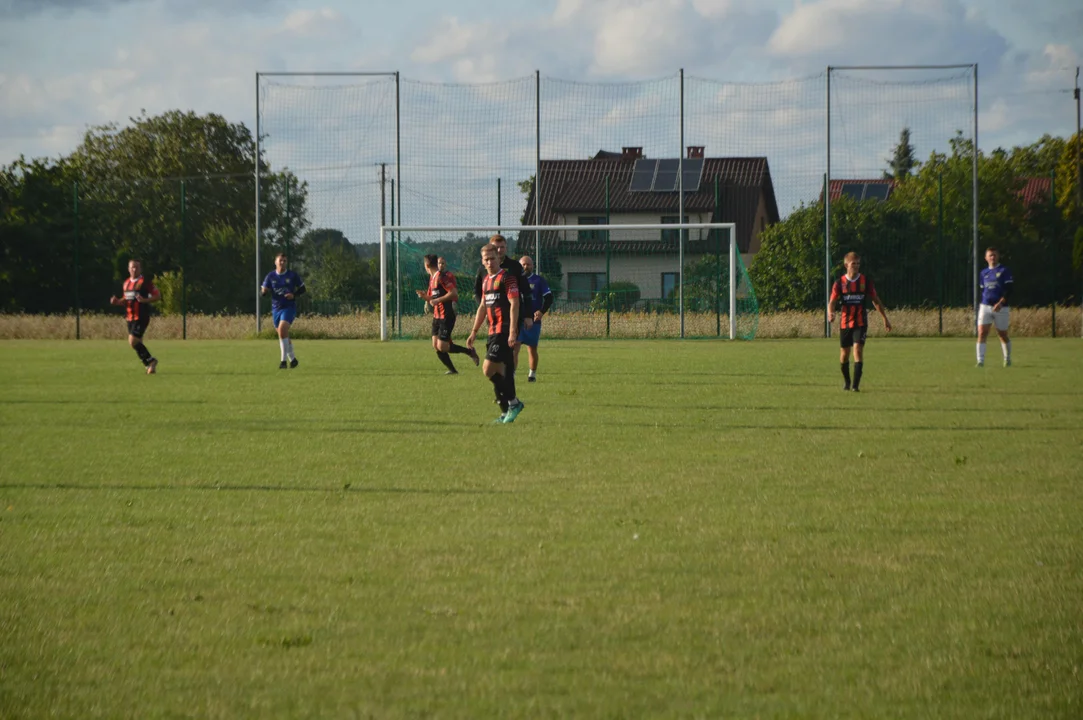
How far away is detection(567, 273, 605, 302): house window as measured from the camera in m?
35.3

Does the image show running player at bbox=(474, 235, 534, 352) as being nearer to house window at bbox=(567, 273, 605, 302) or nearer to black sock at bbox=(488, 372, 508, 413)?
black sock at bbox=(488, 372, 508, 413)

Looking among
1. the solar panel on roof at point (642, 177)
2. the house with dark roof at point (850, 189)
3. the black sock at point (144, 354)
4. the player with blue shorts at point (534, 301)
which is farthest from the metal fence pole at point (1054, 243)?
the black sock at point (144, 354)

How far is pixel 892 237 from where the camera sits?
37531 mm

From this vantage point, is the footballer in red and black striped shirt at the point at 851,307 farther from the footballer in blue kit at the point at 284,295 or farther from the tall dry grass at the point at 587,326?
the tall dry grass at the point at 587,326

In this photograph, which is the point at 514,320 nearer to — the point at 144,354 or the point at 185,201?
the point at 144,354

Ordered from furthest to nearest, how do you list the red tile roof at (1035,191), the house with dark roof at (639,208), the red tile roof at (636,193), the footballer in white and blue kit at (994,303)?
the red tile roof at (1035,191), the red tile roof at (636,193), the house with dark roof at (639,208), the footballer in white and blue kit at (994,303)

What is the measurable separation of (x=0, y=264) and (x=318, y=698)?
41.0 meters

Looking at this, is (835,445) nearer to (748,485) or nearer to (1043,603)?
(748,485)

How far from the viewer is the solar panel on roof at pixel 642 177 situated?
39656 millimetres

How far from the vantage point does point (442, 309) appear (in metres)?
19.4

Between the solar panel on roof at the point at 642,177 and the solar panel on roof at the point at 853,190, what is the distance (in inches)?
234

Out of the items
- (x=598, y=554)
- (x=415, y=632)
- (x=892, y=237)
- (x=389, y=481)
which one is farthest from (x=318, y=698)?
(x=892, y=237)

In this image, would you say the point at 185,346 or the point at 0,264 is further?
the point at 0,264

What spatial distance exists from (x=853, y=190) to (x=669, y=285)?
1215 centimetres
